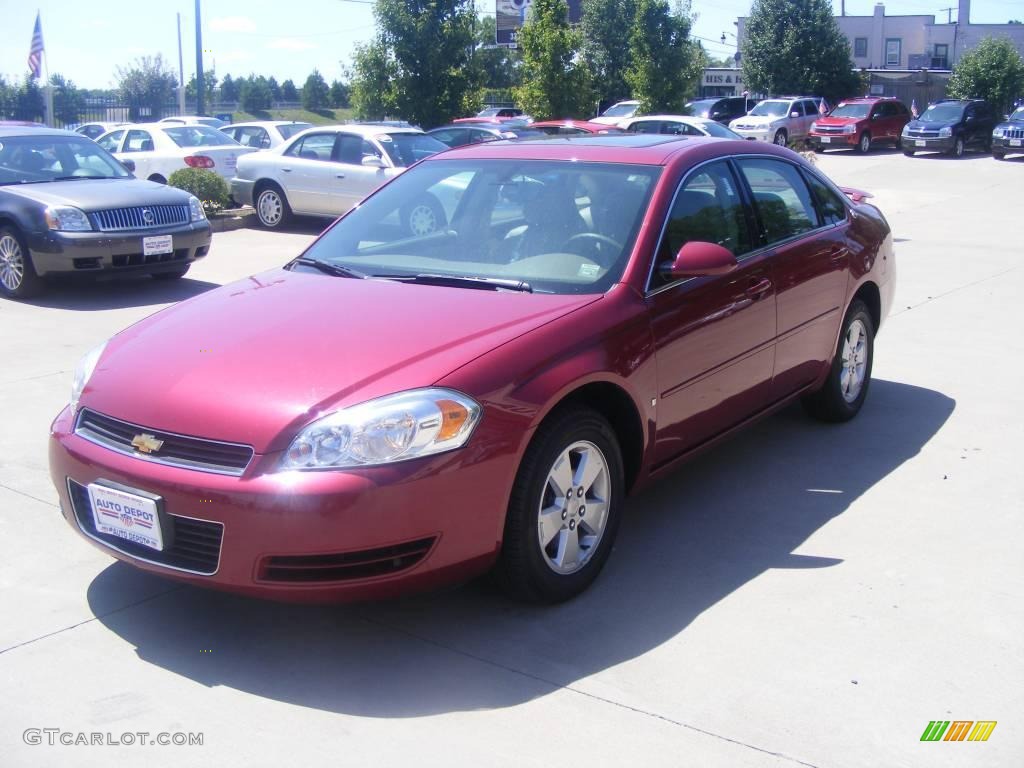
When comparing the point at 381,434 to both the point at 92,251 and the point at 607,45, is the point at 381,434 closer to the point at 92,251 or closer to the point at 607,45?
the point at 92,251

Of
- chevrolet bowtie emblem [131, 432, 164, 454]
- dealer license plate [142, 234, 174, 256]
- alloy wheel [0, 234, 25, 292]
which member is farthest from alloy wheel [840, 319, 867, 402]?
alloy wheel [0, 234, 25, 292]

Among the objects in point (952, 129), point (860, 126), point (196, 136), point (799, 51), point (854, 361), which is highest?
point (799, 51)

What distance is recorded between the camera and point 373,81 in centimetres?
2441

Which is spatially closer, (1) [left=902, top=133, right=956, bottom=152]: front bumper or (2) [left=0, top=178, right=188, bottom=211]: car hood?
(2) [left=0, top=178, right=188, bottom=211]: car hood

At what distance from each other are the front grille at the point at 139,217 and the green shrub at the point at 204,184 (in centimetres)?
503

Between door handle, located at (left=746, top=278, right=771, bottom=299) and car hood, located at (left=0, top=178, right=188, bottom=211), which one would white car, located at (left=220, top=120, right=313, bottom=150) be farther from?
door handle, located at (left=746, top=278, right=771, bottom=299)

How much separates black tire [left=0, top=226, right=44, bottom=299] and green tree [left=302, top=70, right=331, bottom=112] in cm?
6951

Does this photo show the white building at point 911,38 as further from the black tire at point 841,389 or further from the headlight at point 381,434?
the headlight at point 381,434

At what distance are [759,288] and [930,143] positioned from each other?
91.8 ft

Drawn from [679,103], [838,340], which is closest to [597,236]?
[838,340]

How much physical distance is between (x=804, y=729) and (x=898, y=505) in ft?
6.82

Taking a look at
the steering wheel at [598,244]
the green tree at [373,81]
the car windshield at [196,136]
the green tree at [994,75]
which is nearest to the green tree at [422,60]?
the green tree at [373,81]

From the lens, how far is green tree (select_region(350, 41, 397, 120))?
2412 cm

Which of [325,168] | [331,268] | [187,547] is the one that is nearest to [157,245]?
[325,168]
